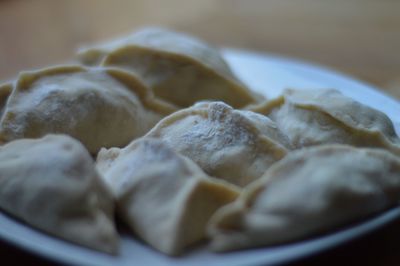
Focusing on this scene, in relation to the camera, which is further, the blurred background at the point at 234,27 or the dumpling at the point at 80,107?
the blurred background at the point at 234,27

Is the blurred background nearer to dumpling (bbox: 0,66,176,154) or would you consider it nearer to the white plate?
dumpling (bbox: 0,66,176,154)

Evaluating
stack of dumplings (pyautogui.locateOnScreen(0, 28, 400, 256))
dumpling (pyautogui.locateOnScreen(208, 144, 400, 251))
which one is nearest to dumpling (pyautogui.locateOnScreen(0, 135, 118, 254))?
stack of dumplings (pyautogui.locateOnScreen(0, 28, 400, 256))

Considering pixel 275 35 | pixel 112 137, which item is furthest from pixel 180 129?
pixel 275 35

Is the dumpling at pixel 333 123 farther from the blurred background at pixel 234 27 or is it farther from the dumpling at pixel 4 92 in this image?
the blurred background at pixel 234 27

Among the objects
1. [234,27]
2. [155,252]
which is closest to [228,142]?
[155,252]

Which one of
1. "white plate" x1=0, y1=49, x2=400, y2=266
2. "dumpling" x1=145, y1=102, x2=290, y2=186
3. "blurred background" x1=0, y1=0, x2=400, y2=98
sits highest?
"dumpling" x1=145, y1=102, x2=290, y2=186

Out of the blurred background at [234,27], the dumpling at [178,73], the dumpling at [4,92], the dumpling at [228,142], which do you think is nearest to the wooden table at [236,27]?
the blurred background at [234,27]

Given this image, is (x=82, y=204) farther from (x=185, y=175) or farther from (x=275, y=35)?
(x=275, y=35)
